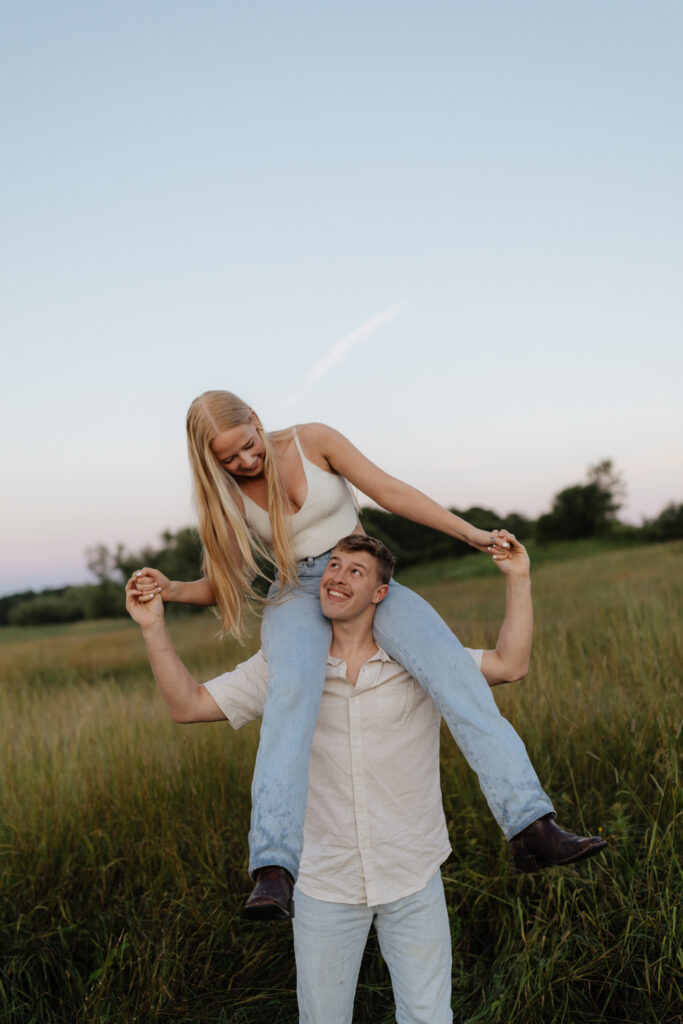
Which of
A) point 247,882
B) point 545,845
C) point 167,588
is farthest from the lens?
point 247,882

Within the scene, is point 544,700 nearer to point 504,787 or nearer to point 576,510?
point 504,787

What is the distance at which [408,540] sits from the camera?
3194cm

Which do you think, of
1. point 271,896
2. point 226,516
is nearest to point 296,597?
point 226,516

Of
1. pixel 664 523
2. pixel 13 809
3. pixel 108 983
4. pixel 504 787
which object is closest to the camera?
pixel 504 787

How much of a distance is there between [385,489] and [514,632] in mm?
763

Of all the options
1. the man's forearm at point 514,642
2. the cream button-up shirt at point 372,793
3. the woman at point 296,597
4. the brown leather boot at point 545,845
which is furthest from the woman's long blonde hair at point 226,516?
the brown leather boot at point 545,845

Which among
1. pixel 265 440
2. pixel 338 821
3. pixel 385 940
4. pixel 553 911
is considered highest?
pixel 265 440

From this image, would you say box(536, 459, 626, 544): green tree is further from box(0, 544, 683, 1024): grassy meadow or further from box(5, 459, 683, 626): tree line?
box(0, 544, 683, 1024): grassy meadow

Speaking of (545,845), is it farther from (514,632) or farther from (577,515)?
(577,515)

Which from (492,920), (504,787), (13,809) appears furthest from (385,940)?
(13,809)

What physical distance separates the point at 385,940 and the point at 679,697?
2.84 m

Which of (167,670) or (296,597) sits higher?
(296,597)

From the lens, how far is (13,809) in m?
4.53

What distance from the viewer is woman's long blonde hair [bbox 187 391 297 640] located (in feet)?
9.62
